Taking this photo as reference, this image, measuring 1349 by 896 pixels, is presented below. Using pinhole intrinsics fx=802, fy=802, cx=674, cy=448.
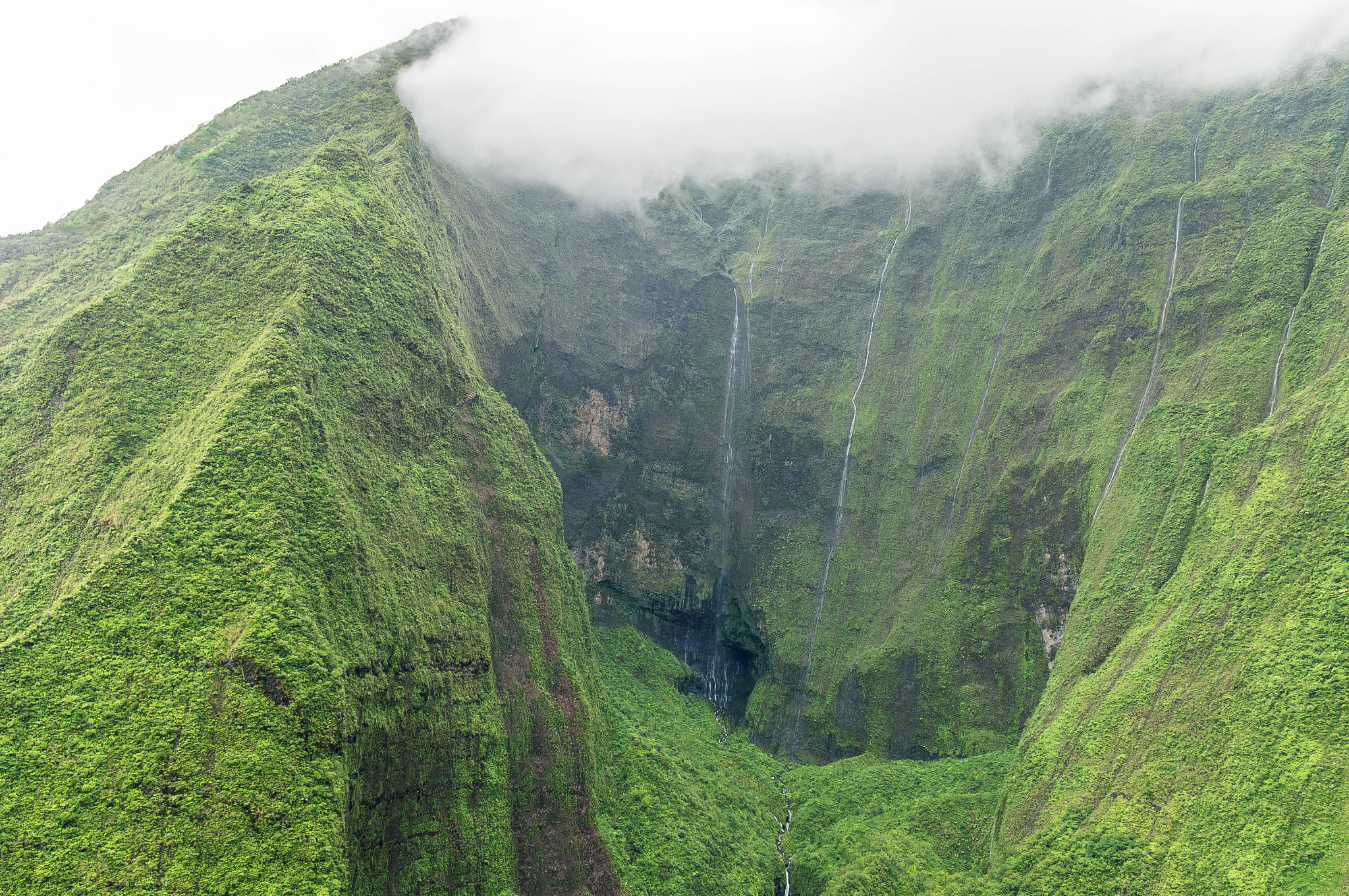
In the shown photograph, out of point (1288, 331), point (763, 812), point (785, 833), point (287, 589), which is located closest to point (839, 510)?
point (763, 812)

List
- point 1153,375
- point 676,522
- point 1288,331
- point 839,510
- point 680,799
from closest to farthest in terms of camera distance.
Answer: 1. point 680,799
2. point 1288,331
3. point 1153,375
4. point 839,510
5. point 676,522

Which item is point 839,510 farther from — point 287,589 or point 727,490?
point 287,589

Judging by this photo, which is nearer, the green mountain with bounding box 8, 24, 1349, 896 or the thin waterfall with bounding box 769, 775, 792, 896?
the green mountain with bounding box 8, 24, 1349, 896

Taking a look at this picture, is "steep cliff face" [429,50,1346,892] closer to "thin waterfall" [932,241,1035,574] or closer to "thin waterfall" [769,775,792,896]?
"thin waterfall" [932,241,1035,574]

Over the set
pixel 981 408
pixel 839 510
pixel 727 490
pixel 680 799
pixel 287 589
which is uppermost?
pixel 981 408

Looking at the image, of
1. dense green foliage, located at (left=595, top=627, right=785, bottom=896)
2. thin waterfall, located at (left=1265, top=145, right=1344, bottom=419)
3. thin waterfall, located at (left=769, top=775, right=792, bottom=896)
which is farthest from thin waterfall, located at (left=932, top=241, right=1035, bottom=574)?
dense green foliage, located at (left=595, top=627, right=785, bottom=896)

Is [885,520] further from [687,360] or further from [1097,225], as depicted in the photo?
[1097,225]

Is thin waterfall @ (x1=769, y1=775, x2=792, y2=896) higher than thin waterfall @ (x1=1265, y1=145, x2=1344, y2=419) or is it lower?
lower
